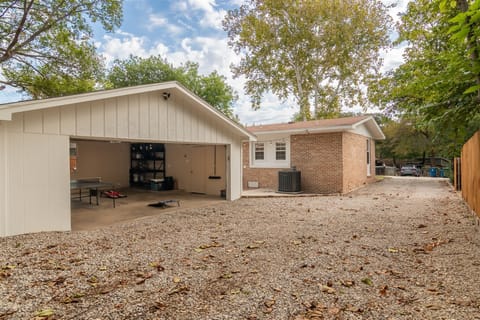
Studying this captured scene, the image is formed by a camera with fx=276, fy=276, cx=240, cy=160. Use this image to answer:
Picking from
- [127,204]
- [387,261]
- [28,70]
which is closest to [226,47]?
[28,70]

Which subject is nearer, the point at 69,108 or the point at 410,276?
the point at 410,276

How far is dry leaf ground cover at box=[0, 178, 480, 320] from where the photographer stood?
2766 millimetres

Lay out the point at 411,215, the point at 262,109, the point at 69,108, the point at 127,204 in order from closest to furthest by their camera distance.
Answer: the point at 69,108 → the point at 411,215 → the point at 127,204 → the point at 262,109

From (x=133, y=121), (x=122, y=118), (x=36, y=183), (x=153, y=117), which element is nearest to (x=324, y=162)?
(x=153, y=117)

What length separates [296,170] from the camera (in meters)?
12.6

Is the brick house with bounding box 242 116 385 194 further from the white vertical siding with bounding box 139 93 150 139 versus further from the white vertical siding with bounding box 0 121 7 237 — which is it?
the white vertical siding with bounding box 0 121 7 237

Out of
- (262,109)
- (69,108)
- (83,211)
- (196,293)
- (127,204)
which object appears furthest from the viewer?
(262,109)

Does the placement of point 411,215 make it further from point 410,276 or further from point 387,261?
point 410,276

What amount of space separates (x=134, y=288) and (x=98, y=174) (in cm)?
1181

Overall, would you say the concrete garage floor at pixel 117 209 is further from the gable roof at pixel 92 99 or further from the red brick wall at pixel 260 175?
the red brick wall at pixel 260 175

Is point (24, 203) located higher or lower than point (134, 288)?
higher

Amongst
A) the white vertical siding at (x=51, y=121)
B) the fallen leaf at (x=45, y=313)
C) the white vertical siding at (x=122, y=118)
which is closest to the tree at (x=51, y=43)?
the white vertical siding at (x=122, y=118)

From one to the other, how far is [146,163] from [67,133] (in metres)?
9.00

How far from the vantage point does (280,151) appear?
1356cm
